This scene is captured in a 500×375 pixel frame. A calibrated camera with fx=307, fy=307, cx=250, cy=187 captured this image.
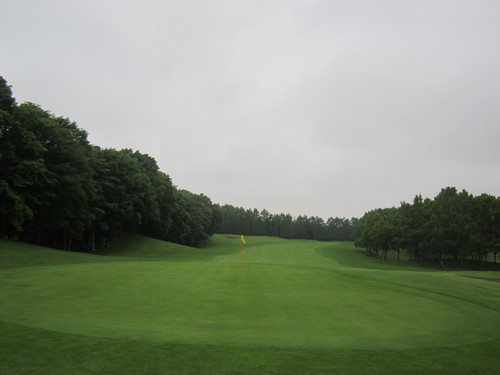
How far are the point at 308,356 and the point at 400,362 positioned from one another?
1891mm

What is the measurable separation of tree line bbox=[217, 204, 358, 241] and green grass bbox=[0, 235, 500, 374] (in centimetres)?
13790

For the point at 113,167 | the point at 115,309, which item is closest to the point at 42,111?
the point at 113,167

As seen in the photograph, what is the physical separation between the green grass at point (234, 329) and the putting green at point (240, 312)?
4cm

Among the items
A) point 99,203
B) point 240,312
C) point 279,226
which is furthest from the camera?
point 279,226

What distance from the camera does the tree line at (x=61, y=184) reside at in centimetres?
3141

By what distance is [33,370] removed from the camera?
5.48m

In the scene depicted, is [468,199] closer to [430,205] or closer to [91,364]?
[430,205]

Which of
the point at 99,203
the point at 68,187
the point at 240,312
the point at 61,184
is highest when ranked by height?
the point at 61,184

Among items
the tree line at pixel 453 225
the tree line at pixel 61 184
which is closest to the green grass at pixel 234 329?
the tree line at pixel 61 184

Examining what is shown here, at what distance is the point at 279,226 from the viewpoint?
166 m

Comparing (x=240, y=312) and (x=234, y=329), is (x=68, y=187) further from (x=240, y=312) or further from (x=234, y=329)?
(x=234, y=329)

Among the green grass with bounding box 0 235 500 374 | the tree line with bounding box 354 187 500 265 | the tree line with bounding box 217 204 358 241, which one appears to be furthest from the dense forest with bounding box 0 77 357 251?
the tree line with bounding box 217 204 358 241

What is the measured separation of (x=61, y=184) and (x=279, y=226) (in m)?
136

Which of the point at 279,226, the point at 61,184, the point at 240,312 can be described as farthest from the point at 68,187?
the point at 279,226
